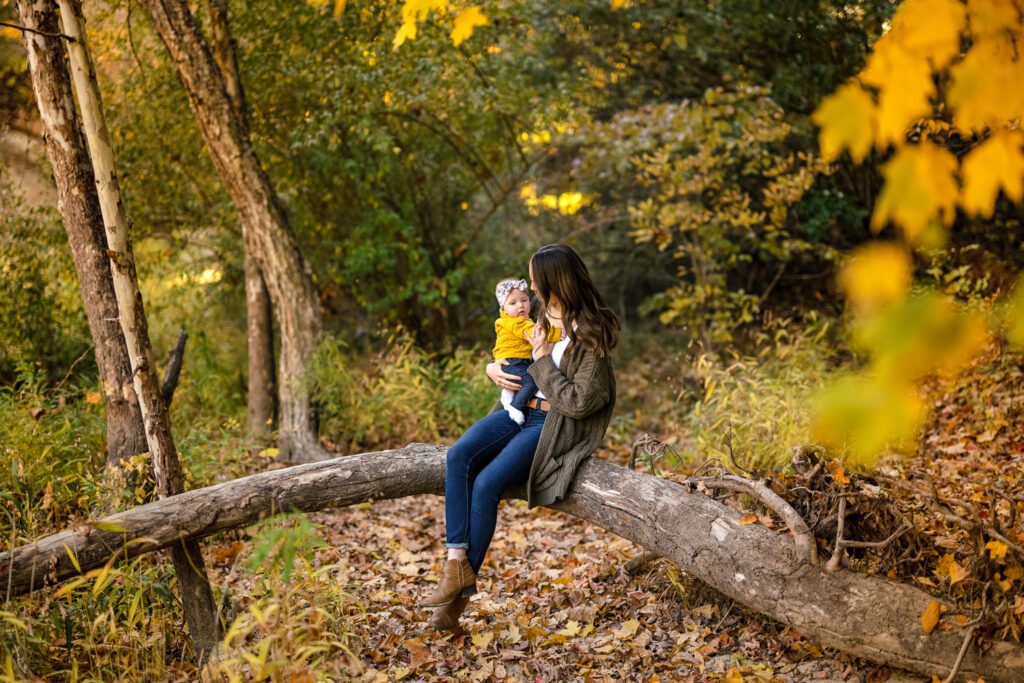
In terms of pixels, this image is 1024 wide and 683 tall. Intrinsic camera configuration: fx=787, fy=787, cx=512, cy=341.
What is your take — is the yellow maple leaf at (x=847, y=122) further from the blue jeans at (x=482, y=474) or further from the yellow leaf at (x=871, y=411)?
the blue jeans at (x=482, y=474)

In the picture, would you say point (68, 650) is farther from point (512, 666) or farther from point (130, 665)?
point (512, 666)

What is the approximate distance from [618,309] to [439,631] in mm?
7452

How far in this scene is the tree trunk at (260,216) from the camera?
585cm

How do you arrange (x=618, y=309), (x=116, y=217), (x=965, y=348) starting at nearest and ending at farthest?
(x=965, y=348)
(x=116, y=217)
(x=618, y=309)

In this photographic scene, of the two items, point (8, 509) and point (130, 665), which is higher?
point (8, 509)

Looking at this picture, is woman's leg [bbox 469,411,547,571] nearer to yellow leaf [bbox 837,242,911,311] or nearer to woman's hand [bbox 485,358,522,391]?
woman's hand [bbox 485,358,522,391]

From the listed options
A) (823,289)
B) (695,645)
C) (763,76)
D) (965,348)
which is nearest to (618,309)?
(823,289)

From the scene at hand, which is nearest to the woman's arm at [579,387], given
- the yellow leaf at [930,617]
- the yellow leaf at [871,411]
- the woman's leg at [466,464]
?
the woman's leg at [466,464]

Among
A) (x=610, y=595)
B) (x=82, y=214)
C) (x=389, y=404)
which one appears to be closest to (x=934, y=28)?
(x=610, y=595)

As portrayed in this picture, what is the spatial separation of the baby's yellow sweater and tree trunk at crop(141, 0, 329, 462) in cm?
294

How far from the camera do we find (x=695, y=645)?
3.62 meters

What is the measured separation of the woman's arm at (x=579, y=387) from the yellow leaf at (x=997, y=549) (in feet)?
5.34

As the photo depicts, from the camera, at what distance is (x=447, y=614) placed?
11.9ft

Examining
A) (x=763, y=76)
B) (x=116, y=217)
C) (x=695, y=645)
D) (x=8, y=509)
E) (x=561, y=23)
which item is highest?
(x=561, y=23)
